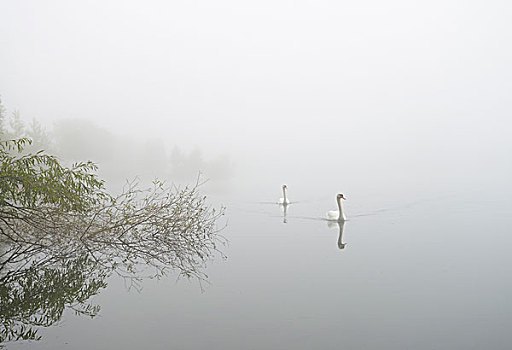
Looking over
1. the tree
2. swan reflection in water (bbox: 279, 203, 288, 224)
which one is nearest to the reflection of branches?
the tree

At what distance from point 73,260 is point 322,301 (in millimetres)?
7501

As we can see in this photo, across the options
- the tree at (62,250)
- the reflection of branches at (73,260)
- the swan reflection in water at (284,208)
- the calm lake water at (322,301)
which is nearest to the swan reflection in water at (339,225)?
the calm lake water at (322,301)

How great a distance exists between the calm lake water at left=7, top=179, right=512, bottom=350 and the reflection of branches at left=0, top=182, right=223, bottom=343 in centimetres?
51

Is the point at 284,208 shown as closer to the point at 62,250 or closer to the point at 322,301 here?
the point at 62,250

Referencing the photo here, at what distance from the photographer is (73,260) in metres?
Answer: 12.9

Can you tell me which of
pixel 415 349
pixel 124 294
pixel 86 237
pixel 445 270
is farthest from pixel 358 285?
pixel 86 237

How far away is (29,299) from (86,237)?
18.9 feet

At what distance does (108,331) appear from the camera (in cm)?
796

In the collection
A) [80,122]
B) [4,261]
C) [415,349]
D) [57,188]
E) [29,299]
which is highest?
A: [80,122]

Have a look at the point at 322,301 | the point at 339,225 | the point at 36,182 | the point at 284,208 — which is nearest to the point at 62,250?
the point at 36,182

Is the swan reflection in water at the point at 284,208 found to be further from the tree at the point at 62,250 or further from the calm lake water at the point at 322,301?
the tree at the point at 62,250

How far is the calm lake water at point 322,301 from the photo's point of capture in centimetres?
746

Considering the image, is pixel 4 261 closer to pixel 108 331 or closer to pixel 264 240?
pixel 108 331

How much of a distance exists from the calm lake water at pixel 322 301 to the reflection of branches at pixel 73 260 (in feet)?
1.68
